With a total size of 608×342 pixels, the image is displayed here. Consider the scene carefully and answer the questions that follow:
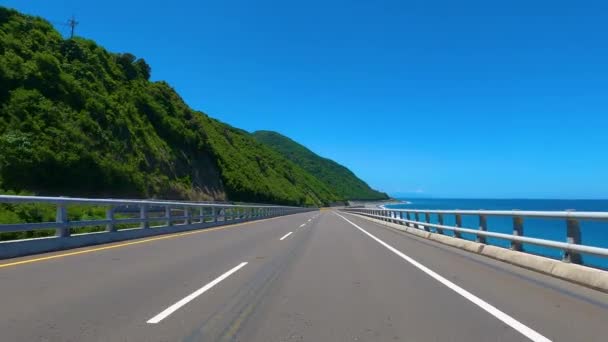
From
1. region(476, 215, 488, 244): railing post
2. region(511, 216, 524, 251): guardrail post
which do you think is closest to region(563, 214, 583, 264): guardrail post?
region(511, 216, 524, 251): guardrail post

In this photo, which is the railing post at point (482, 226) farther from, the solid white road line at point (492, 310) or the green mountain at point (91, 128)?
the green mountain at point (91, 128)

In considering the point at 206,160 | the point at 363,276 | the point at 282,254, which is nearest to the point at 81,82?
the point at 206,160

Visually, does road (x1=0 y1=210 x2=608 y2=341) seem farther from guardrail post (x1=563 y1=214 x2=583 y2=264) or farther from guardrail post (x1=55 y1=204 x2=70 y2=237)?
guardrail post (x1=55 y1=204 x2=70 y2=237)

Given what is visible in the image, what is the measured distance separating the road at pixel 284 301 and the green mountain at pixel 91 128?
1162 inches

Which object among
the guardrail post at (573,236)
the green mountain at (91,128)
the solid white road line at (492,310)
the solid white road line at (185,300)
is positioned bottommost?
the solid white road line at (492,310)

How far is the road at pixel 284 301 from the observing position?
19.4ft

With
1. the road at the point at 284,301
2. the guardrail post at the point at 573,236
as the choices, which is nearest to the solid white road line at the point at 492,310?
the road at the point at 284,301

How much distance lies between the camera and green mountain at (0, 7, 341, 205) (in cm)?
3925

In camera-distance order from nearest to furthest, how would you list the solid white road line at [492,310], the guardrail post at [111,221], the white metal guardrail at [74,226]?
1. the solid white road line at [492,310]
2. the white metal guardrail at [74,226]
3. the guardrail post at [111,221]

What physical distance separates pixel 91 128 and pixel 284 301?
144 ft

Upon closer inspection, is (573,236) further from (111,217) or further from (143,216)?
(143,216)

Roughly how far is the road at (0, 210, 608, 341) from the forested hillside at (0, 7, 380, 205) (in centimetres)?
2956

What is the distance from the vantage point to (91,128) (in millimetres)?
47094

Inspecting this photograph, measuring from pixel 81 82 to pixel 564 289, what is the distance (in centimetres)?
5279
